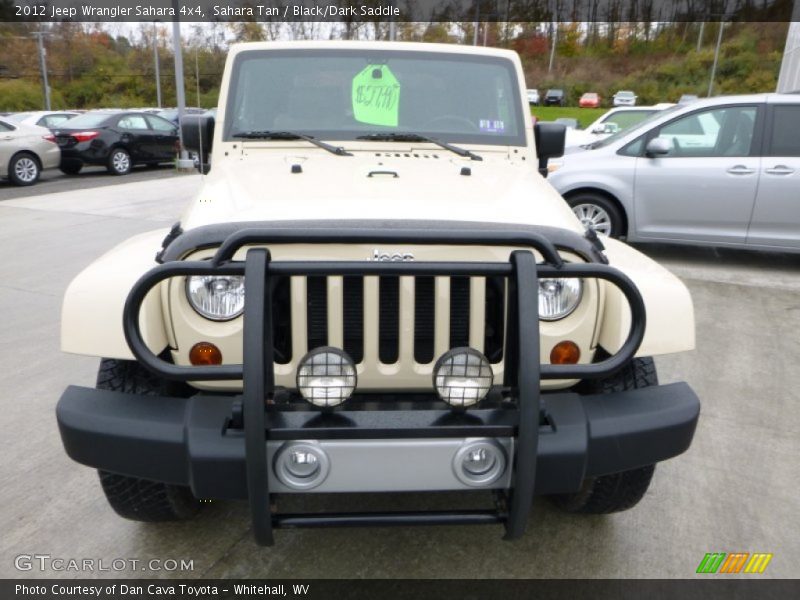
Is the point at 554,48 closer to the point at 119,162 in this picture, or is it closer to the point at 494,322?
the point at 119,162

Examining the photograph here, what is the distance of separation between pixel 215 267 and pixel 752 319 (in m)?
4.75

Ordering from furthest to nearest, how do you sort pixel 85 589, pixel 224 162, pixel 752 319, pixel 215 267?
pixel 752 319
pixel 224 162
pixel 85 589
pixel 215 267

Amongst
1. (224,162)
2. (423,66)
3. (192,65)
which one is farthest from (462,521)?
(192,65)

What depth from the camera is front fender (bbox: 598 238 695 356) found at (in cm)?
208

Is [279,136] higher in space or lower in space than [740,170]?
higher

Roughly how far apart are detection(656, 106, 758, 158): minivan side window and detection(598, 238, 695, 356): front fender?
16.2 feet

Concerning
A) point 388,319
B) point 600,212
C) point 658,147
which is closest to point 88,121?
point 600,212

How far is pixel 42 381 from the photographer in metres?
3.92

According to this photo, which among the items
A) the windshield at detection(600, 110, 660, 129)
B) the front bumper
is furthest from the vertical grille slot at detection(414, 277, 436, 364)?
the windshield at detection(600, 110, 660, 129)

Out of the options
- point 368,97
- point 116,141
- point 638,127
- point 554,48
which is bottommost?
point 116,141

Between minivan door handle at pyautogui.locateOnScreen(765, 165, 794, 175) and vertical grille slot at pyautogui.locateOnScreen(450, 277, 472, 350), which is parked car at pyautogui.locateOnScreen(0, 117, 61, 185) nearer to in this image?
minivan door handle at pyautogui.locateOnScreen(765, 165, 794, 175)

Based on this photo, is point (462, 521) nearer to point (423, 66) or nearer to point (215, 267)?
point (215, 267)

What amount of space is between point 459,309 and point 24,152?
12.7m

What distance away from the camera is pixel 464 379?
1.79 m
